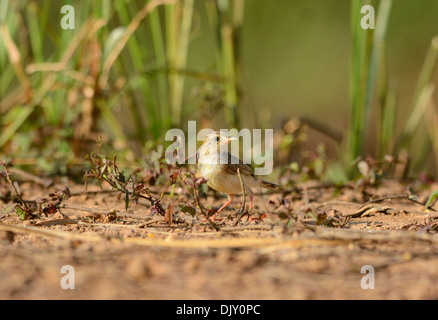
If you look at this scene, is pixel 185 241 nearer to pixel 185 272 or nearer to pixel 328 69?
pixel 185 272

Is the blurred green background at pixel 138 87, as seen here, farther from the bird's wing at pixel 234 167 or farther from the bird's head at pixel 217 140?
the bird's wing at pixel 234 167

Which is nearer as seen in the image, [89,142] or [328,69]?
[89,142]

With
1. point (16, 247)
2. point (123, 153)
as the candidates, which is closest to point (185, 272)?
point (16, 247)

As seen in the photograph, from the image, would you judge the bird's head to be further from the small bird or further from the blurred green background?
the blurred green background

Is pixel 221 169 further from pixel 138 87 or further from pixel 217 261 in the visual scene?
pixel 138 87

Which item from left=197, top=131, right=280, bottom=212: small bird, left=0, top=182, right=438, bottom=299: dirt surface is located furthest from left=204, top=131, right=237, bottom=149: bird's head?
left=0, top=182, right=438, bottom=299: dirt surface
